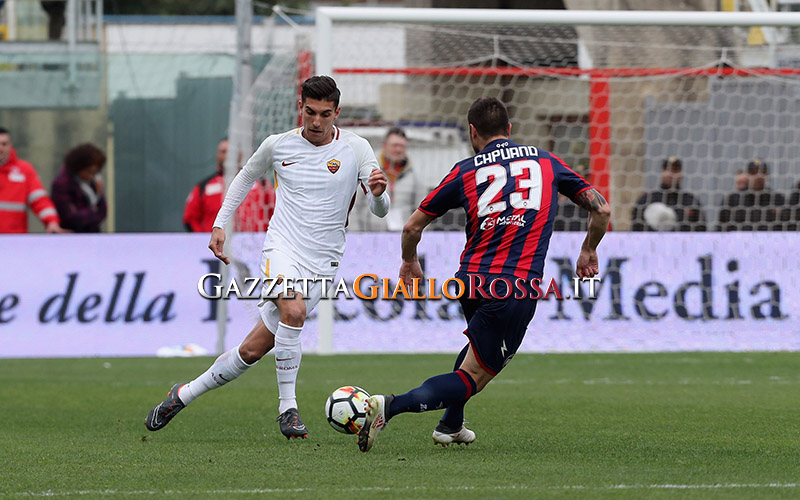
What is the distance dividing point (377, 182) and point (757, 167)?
340 inches

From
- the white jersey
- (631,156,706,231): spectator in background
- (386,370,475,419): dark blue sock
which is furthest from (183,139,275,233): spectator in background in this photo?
(386,370,475,419): dark blue sock

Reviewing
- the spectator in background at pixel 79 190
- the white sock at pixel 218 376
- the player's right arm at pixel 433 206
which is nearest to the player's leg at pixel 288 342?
the white sock at pixel 218 376

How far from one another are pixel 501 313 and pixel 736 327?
25.9 feet

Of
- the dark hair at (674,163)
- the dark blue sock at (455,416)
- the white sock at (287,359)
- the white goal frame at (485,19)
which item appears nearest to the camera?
the dark blue sock at (455,416)

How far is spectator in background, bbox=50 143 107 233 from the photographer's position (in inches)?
570

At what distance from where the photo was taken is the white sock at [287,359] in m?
7.16

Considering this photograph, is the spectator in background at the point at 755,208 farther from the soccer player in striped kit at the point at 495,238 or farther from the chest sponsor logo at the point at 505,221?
the chest sponsor logo at the point at 505,221

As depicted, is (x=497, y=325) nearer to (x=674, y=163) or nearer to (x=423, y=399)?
(x=423, y=399)

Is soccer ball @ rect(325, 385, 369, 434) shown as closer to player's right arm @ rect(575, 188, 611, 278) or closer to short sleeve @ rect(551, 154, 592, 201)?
player's right arm @ rect(575, 188, 611, 278)

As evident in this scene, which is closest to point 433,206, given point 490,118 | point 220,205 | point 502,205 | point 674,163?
point 502,205

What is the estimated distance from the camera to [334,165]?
7305mm

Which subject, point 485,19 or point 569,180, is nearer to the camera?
point 569,180

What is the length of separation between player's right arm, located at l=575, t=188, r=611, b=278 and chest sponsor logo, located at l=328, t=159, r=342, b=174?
1.48 metres

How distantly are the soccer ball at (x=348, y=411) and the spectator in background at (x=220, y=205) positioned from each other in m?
7.81
